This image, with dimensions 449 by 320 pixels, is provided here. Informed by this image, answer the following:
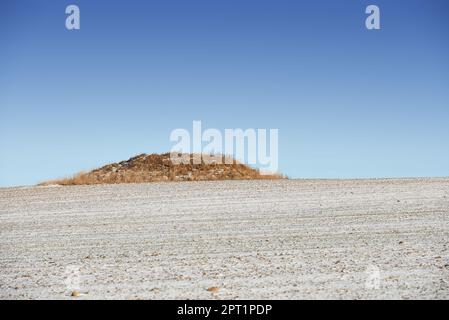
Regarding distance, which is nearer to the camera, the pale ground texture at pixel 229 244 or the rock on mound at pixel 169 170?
the pale ground texture at pixel 229 244

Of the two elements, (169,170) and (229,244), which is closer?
(229,244)

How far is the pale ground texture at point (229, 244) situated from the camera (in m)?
5.45

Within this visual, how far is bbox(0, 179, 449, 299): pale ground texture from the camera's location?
17.9 feet

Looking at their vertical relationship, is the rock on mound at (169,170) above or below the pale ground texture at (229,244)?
above

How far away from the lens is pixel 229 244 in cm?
795

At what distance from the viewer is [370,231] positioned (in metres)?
8.82

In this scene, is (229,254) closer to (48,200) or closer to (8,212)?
(8,212)

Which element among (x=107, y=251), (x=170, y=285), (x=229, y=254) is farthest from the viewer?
(x=107, y=251)

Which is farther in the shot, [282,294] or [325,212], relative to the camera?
[325,212]

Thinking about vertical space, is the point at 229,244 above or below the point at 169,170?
below

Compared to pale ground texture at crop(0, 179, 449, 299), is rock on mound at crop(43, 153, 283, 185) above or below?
above

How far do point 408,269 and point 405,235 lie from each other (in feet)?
7.97

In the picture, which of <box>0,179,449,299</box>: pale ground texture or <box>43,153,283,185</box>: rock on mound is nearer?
<box>0,179,449,299</box>: pale ground texture
